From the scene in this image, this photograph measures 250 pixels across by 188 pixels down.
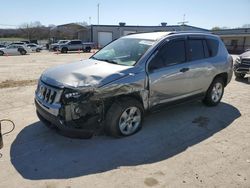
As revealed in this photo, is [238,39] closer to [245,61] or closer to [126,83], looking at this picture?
[245,61]

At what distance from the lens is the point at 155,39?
5066mm

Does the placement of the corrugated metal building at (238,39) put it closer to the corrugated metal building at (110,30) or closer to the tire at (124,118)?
the corrugated metal building at (110,30)

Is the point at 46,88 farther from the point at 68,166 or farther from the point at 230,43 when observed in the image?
the point at 230,43

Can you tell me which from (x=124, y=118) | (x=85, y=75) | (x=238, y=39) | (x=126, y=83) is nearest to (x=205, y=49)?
(x=126, y=83)

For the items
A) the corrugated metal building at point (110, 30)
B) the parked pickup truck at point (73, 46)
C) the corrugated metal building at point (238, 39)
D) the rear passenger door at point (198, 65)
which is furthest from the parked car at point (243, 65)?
the corrugated metal building at point (110, 30)

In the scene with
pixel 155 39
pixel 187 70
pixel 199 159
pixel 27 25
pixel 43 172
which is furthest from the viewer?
pixel 27 25

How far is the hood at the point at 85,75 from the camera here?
13.3ft

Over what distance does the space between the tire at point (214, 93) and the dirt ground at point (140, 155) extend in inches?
29.1

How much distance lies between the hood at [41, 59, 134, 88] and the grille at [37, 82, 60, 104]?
101 mm

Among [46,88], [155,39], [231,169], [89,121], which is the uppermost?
[155,39]

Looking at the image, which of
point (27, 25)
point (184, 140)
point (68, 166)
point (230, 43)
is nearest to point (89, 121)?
point (68, 166)

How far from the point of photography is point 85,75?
423cm

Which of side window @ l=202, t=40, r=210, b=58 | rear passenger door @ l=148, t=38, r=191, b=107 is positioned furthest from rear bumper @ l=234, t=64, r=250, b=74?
rear passenger door @ l=148, t=38, r=191, b=107

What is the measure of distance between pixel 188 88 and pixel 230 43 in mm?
47033
